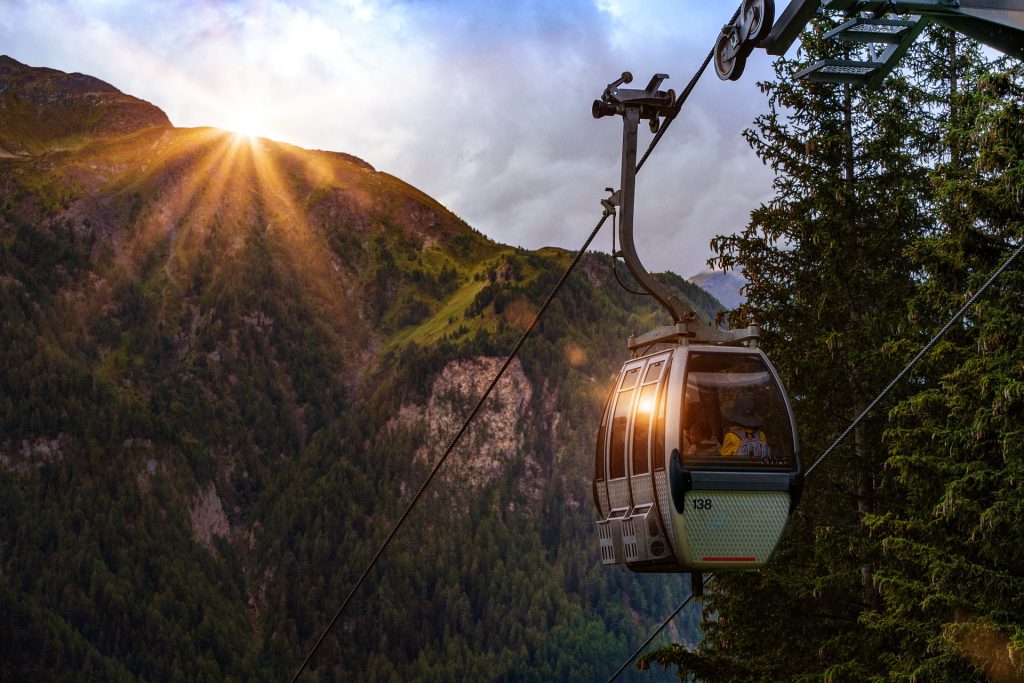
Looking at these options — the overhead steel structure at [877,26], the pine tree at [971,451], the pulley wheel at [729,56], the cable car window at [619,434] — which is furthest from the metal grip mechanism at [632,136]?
the pine tree at [971,451]

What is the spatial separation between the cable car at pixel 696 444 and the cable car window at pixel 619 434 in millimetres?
80

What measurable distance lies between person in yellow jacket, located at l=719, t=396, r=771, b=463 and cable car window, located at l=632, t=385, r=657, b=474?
Answer: 760 mm

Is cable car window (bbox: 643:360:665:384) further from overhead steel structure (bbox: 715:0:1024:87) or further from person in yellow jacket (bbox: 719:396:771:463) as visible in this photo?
overhead steel structure (bbox: 715:0:1024:87)

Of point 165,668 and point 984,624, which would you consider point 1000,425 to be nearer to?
point 984,624

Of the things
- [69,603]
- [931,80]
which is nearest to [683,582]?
[69,603]

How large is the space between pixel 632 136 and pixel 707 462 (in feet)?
11.0

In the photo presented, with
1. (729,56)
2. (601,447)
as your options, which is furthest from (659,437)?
(729,56)

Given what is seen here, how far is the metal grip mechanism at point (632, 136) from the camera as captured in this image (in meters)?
12.8

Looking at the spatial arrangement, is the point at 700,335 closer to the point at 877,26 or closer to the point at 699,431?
the point at 699,431

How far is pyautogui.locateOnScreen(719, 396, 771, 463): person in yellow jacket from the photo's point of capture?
506 inches

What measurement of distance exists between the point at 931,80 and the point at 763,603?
12.9 metres

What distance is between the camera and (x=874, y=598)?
23.0 meters

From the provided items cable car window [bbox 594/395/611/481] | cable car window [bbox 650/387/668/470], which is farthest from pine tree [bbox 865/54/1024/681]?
cable car window [bbox 650/387/668/470]

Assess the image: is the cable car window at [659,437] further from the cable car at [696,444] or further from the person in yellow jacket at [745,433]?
the person in yellow jacket at [745,433]
